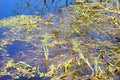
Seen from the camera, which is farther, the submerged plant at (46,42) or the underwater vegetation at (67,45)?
the submerged plant at (46,42)

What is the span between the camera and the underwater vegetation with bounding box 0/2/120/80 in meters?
2.53

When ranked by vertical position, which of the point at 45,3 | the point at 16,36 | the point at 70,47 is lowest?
the point at 70,47

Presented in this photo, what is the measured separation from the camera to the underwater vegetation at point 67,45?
8.31 feet

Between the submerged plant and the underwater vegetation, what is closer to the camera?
the underwater vegetation

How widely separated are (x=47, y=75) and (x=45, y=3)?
246cm

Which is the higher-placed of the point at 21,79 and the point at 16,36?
the point at 16,36

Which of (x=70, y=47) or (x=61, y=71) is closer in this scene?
(x=61, y=71)

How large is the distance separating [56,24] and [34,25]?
0.24 meters

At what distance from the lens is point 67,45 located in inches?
120

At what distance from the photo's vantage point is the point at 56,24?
147 inches

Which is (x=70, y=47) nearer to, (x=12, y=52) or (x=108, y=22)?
(x=12, y=52)

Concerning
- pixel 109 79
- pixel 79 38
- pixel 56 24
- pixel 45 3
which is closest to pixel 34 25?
pixel 56 24

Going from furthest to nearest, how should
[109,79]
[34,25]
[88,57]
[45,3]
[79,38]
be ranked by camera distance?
[45,3], [34,25], [79,38], [88,57], [109,79]

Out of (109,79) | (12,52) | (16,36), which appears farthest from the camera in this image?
(16,36)
